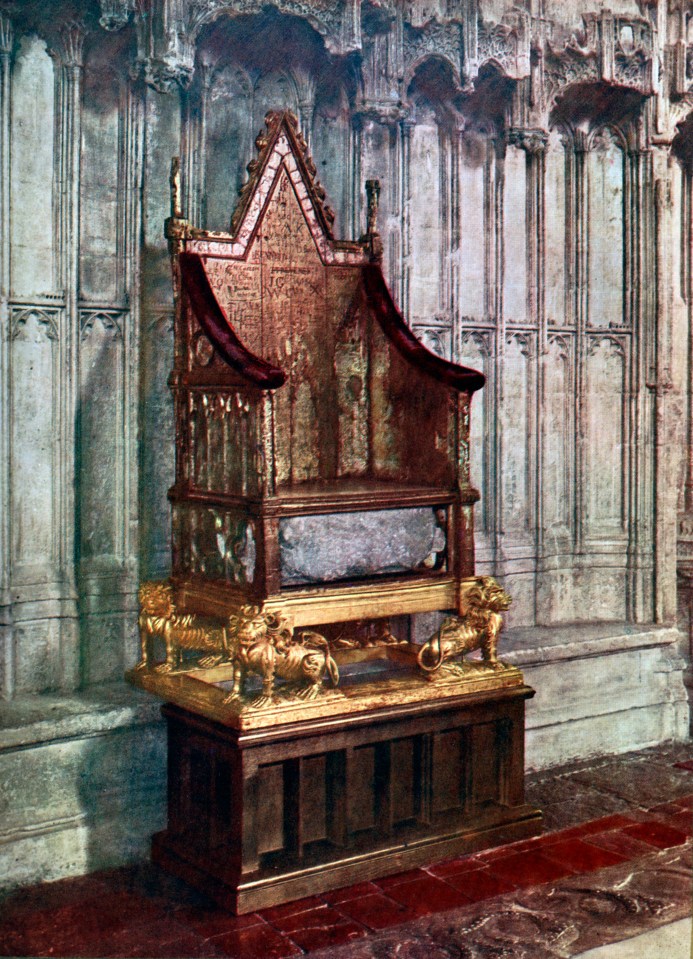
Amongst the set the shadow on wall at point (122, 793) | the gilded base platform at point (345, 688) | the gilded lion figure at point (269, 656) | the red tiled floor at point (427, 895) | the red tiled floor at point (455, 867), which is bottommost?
the red tiled floor at point (427, 895)

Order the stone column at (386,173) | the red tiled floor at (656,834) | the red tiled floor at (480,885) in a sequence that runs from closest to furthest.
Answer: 1. the red tiled floor at (480,885)
2. the red tiled floor at (656,834)
3. the stone column at (386,173)

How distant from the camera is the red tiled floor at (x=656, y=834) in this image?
15.9ft

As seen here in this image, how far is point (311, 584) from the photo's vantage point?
14.5ft

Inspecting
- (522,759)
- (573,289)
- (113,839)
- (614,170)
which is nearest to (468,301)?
(573,289)

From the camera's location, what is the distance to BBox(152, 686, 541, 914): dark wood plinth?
4.15 metres

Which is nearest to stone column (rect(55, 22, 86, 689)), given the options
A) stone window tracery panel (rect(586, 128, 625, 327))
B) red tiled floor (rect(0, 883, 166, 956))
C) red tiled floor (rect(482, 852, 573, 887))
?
red tiled floor (rect(0, 883, 166, 956))

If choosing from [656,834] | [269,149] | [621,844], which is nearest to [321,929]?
[621,844]

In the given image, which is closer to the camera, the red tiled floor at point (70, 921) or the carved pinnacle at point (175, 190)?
the red tiled floor at point (70, 921)

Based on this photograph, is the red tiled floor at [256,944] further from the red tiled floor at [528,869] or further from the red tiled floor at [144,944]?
the red tiled floor at [528,869]

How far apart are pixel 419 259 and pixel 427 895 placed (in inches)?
119

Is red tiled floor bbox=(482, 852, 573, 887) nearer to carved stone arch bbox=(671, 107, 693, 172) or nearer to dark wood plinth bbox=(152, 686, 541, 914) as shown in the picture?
dark wood plinth bbox=(152, 686, 541, 914)

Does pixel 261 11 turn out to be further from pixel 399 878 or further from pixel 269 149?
pixel 399 878

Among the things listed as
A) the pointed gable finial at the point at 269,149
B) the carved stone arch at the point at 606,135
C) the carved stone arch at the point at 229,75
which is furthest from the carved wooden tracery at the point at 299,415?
the carved stone arch at the point at 606,135

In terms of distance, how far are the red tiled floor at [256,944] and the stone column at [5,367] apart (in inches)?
54.4
